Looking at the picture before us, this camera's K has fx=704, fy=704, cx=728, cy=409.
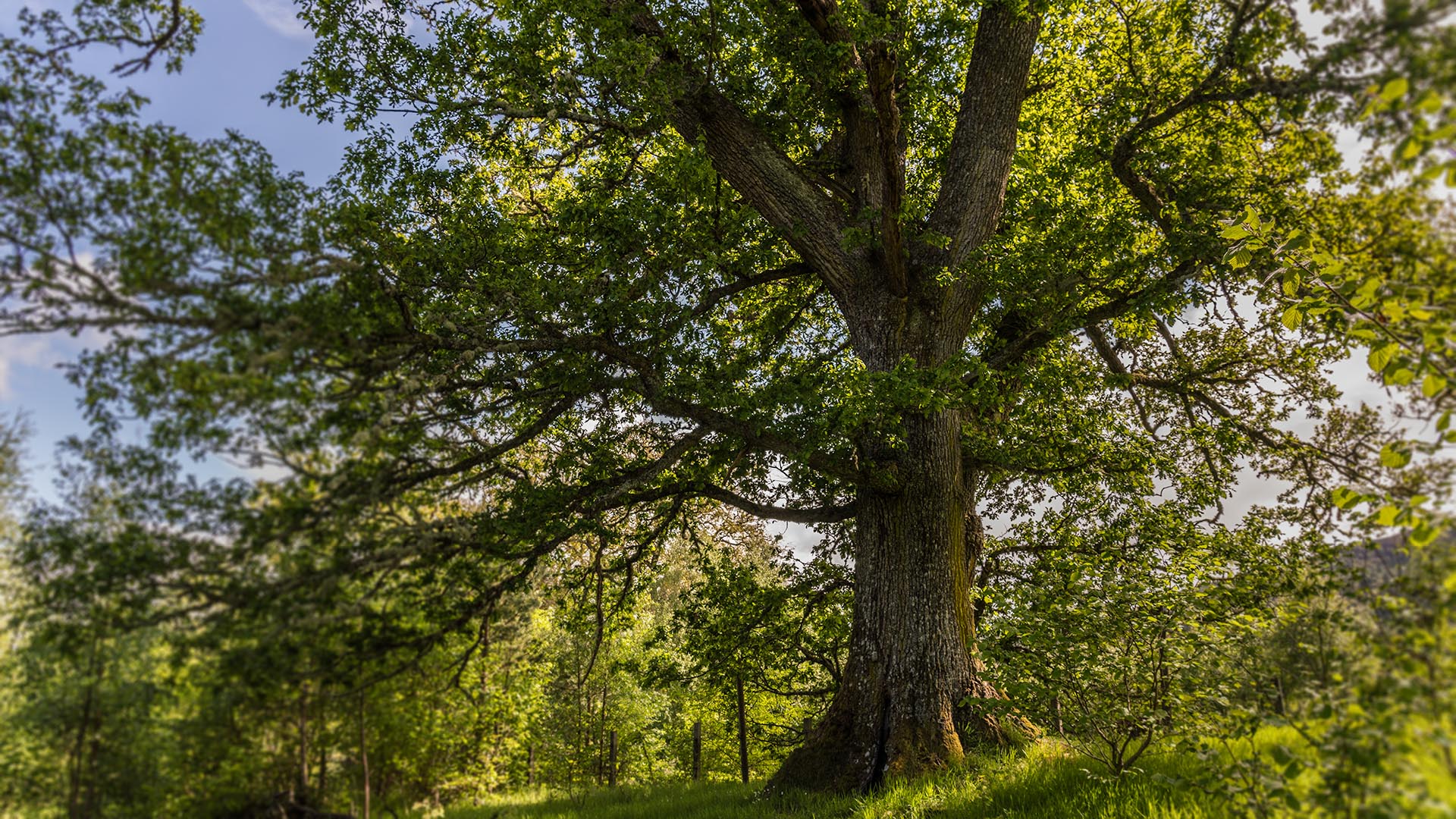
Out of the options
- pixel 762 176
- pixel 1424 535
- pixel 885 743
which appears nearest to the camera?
pixel 1424 535

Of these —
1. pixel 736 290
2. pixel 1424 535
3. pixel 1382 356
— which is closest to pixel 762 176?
pixel 736 290

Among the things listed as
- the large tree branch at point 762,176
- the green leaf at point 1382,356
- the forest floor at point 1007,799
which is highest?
the large tree branch at point 762,176

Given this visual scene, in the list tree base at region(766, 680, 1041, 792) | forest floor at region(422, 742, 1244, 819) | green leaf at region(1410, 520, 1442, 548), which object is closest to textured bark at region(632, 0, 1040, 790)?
tree base at region(766, 680, 1041, 792)

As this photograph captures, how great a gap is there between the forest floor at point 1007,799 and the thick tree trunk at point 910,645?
388 mm

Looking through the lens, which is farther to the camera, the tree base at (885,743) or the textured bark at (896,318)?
the textured bark at (896,318)

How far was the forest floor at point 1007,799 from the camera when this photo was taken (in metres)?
4.43

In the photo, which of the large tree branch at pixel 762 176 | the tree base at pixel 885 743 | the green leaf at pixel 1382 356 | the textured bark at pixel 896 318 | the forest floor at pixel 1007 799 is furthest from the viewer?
the large tree branch at pixel 762 176

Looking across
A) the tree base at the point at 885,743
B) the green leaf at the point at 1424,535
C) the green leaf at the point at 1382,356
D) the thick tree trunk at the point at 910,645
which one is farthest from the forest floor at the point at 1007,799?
the green leaf at the point at 1382,356

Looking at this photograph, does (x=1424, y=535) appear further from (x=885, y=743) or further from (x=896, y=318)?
(x=896, y=318)

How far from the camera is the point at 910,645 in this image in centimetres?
709

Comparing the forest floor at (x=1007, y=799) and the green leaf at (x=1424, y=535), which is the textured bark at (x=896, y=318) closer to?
the forest floor at (x=1007, y=799)

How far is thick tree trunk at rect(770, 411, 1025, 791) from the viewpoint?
676 cm

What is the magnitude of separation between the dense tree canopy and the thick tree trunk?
1.5 inches

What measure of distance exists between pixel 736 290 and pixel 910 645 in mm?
4767
